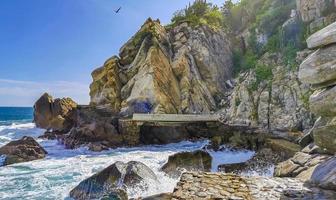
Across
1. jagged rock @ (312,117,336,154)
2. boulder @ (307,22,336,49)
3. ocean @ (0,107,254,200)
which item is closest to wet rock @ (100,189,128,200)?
ocean @ (0,107,254,200)

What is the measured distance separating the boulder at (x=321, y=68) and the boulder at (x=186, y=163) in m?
8.16

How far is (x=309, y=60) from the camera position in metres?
7.94

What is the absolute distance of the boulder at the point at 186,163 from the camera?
48.1 feet

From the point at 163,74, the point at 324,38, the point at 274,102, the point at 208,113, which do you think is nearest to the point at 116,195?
the point at 324,38

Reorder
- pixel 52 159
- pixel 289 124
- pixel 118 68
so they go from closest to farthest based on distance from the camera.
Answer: pixel 52 159, pixel 289 124, pixel 118 68

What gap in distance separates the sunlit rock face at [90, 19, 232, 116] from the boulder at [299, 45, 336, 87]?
2417 centimetres

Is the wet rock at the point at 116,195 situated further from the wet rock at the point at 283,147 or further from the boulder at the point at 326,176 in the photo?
the wet rock at the point at 283,147

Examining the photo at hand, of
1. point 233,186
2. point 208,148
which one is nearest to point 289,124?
point 208,148

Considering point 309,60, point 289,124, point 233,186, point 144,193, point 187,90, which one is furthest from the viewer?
point 187,90

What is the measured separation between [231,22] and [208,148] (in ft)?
114

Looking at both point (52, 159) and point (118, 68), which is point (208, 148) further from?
point (118, 68)

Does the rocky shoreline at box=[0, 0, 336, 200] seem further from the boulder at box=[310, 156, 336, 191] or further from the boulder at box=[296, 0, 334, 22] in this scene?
the boulder at box=[296, 0, 334, 22]

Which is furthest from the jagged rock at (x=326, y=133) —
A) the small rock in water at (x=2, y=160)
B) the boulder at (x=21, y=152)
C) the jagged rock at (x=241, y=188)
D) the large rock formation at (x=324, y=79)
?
the small rock in water at (x=2, y=160)

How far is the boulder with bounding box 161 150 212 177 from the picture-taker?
14664 mm
